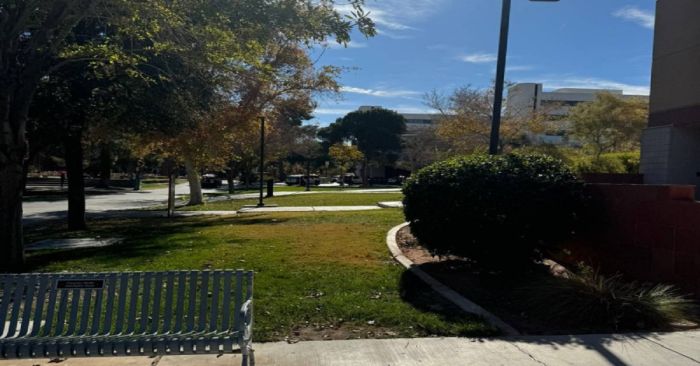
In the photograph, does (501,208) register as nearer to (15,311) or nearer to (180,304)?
(180,304)

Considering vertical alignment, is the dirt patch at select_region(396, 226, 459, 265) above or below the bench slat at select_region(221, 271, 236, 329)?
below

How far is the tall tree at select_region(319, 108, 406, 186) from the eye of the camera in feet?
234

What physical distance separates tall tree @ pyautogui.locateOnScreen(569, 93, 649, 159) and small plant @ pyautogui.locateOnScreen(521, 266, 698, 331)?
25832 mm

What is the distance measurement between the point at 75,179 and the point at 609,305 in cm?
1466

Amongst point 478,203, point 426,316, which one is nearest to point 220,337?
point 426,316

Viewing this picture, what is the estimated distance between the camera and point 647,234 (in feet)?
24.0

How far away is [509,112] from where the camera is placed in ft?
88.4

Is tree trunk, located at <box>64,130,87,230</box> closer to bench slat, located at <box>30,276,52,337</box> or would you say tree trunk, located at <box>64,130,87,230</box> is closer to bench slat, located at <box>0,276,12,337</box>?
bench slat, located at <box>0,276,12,337</box>

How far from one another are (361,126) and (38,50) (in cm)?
6432

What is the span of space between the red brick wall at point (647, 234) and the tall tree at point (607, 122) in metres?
24.0

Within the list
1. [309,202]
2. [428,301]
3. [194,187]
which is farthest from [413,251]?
[194,187]

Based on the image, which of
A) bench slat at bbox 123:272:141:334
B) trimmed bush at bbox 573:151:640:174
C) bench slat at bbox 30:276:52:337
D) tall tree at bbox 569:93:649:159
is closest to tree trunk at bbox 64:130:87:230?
bench slat at bbox 30:276:52:337

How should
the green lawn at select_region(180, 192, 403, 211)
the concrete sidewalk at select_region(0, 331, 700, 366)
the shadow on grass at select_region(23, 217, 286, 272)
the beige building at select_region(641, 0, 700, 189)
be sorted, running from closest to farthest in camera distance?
the concrete sidewalk at select_region(0, 331, 700, 366) → the shadow on grass at select_region(23, 217, 286, 272) → the beige building at select_region(641, 0, 700, 189) → the green lawn at select_region(180, 192, 403, 211)

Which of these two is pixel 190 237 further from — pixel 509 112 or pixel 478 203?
pixel 509 112
